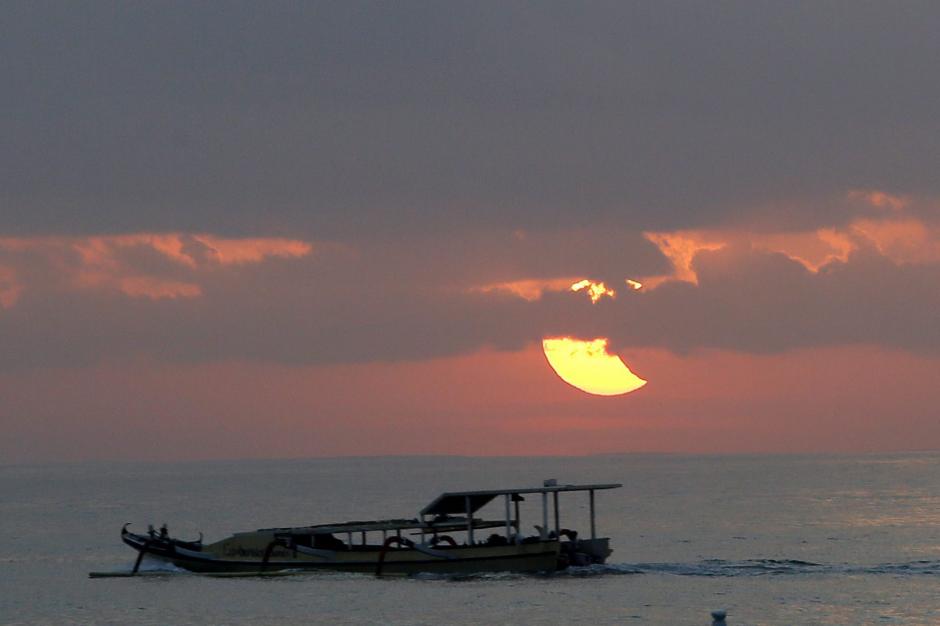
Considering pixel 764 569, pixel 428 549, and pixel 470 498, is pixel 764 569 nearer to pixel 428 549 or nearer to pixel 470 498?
pixel 470 498

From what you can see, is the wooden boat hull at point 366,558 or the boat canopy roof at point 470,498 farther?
the wooden boat hull at point 366,558

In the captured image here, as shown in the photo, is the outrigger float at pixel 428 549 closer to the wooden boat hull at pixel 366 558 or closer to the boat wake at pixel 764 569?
the wooden boat hull at pixel 366 558

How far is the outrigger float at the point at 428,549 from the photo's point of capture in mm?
66375

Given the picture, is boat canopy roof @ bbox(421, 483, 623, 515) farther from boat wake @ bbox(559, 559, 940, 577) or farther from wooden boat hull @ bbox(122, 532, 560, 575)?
boat wake @ bbox(559, 559, 940, 577)

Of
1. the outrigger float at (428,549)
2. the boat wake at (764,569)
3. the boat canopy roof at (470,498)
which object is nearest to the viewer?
the boat canopy roof at (470,498)

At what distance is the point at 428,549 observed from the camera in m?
67.4

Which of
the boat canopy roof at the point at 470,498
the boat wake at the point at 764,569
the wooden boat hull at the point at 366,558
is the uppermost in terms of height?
the boat canopy roof at the point at 470,498

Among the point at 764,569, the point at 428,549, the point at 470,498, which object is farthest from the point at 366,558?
the point at 764,569

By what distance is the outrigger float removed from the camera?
6638 cm

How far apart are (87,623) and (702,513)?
89513mm

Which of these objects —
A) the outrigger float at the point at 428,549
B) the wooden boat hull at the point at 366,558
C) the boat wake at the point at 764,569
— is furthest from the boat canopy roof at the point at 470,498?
the boat wake at the point at 764,569

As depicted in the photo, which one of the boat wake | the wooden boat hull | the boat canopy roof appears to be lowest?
the boat wake

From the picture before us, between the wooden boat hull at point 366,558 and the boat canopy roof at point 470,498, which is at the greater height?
the boat canopy roof at point 470,498

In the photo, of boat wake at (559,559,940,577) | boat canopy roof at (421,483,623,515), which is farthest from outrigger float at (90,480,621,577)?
boat wake at (559,559,940,577)
